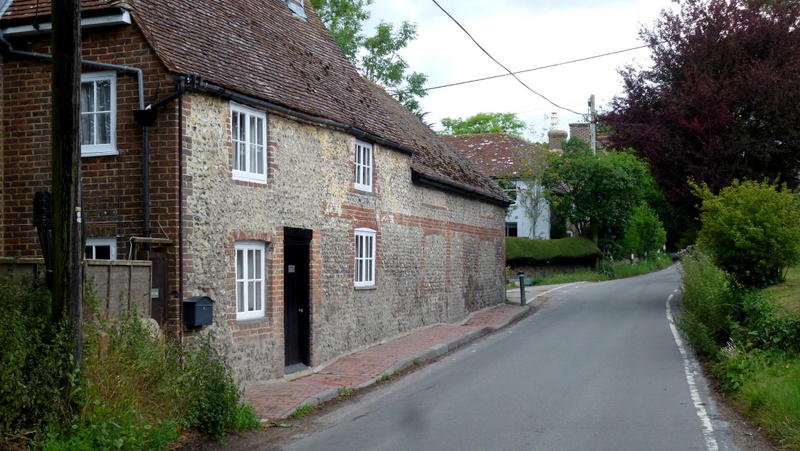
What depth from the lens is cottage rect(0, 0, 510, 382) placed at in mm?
10328

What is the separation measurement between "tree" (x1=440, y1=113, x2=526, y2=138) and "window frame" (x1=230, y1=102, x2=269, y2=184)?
5579cm

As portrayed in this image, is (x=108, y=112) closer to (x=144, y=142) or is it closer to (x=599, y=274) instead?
(x=144, y=142)

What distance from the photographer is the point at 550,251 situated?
3969 cm

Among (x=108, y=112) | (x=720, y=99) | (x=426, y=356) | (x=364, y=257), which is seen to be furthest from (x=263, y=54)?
(x=720, y=99)

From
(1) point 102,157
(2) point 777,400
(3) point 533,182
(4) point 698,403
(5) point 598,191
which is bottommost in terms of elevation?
(4) point 698,403

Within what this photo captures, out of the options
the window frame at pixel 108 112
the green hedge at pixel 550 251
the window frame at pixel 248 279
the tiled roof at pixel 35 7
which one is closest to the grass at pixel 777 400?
the window frame at pixel 248 279

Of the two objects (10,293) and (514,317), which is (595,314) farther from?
(10,293)

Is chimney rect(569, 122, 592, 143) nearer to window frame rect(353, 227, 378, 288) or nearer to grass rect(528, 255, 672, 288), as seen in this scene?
grass rect(528, 255, 672, 288)

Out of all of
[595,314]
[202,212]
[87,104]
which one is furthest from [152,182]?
[595,314]

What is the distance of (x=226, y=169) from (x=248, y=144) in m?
0.80

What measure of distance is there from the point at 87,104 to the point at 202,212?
228 centimetres

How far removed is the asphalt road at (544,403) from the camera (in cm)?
825

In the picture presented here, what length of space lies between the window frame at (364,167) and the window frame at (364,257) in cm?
90

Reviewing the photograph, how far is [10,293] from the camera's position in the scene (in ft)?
23.7
